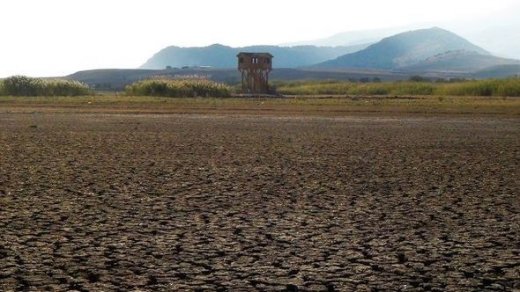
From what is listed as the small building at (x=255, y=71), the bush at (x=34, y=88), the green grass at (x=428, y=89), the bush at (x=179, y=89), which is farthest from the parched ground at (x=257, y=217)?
the small building at (x=255, y=71)

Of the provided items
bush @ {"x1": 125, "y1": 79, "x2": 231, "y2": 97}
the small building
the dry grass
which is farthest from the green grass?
the dry grass

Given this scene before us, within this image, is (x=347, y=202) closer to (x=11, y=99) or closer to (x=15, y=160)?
(x=15, y=160)

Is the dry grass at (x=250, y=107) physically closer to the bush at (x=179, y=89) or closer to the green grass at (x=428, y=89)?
the bush at (x=179, y=89)

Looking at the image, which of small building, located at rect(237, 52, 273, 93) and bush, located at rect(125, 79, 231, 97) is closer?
bush, located at rect(125, 79, 231, 97)

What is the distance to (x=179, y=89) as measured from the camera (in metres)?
48.0

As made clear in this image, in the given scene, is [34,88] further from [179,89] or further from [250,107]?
[250,107]

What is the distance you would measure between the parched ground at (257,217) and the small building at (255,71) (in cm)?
4140

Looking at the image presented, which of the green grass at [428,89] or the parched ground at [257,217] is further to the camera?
the green grass at [428,89]

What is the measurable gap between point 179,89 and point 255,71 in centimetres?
1062

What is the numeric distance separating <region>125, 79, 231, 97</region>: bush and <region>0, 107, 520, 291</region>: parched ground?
108 ft

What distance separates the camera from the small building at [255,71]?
2216 inches

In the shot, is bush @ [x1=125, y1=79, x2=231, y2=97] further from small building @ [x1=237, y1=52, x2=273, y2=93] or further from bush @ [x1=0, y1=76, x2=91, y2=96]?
small building @ [x1=237, y1=52, x2=273, y2=93]

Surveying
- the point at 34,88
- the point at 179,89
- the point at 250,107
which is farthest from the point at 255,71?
the point at 250,107

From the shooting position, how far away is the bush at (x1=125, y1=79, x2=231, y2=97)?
1885 inches
